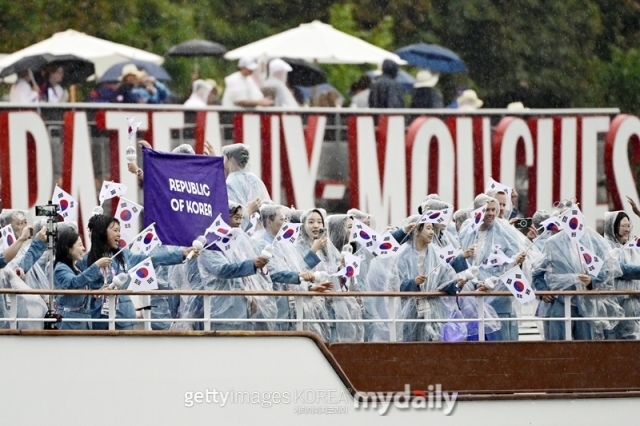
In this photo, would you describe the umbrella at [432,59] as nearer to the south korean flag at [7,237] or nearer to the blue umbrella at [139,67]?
the blue umbrella at [139,67]

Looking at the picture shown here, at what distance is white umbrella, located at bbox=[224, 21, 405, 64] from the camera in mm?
19016

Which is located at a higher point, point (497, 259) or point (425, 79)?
point (425, 79)

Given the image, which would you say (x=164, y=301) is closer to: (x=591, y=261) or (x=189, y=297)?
(x=189, y=297)

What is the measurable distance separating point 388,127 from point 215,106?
199cm

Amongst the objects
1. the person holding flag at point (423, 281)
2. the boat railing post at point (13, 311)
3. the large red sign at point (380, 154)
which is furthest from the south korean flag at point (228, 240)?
the large red sign at point (380, 154)

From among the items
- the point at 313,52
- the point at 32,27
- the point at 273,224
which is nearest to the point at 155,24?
the point at 32,27

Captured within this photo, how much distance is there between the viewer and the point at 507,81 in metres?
24.1

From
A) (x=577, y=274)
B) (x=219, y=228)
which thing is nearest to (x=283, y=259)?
(x=219, y=228)

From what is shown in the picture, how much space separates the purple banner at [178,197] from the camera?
37.9ft

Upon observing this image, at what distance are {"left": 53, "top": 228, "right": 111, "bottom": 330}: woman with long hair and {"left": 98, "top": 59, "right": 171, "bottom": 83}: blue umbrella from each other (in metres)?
7.10

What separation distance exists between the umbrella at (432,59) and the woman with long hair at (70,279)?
9228 millimetres

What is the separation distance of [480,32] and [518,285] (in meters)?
12.9

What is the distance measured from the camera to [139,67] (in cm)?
1881

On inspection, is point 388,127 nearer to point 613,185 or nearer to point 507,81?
point 613,185
